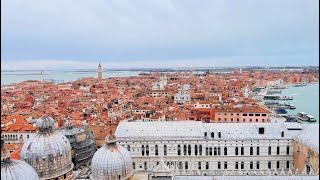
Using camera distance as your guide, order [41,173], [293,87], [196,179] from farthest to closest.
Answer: [293,87], [41,173], [196,179]

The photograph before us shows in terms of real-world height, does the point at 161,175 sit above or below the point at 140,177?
above

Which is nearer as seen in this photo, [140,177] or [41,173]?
[41,173]

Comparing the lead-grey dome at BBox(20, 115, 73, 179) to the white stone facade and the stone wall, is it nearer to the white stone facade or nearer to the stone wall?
the white stone facade

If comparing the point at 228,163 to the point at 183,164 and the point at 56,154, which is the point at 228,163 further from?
the point at 56,154

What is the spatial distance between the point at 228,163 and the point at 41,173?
42.5 ft

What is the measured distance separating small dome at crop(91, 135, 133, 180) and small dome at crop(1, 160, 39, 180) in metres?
3.52

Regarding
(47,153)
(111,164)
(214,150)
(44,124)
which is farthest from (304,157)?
(44,124)

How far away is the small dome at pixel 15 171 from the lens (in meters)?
11.5

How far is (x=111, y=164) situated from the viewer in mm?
15016

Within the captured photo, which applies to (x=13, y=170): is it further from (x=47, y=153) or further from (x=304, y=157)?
(x=304, y=157)

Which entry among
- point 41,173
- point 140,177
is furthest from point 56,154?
point 140,177

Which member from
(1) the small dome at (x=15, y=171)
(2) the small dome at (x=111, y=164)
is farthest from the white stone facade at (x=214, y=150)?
(1) the small dome at (x=15, y=171)

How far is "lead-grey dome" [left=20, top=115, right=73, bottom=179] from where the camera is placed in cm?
1525

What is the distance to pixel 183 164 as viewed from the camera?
75.9 feet
